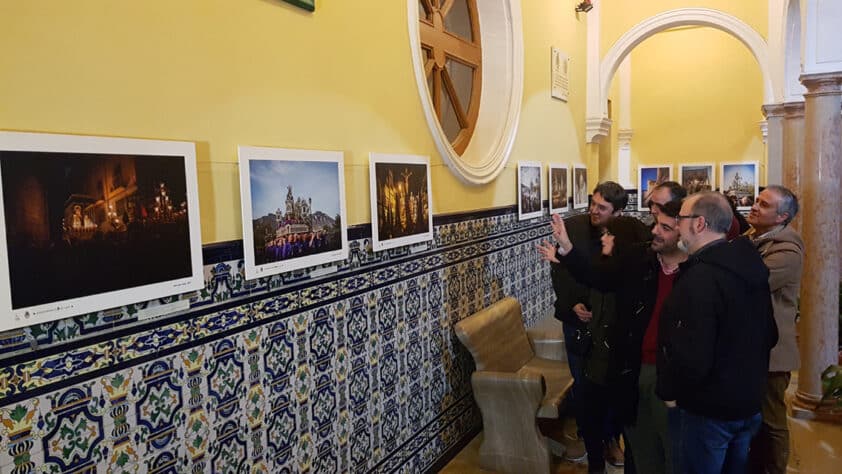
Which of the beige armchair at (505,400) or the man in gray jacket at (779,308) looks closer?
the man in gray jacket at (779,308)

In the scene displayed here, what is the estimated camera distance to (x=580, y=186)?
22.8ft

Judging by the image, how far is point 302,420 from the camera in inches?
108

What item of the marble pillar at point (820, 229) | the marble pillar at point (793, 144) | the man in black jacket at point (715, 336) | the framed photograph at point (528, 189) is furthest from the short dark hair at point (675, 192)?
the marble pillar at point (793, 144)

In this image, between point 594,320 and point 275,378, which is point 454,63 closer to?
point 594,320

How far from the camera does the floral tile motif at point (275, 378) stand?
181 centimetres

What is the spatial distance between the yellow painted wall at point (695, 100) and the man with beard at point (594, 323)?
808 centimetres

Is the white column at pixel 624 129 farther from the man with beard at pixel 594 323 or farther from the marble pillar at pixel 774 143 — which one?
the man with beard at pixel 594 323

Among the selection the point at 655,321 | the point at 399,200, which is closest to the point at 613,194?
the point at 655,321

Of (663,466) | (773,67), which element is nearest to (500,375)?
(663,466)

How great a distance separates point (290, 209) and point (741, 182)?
32.3ft

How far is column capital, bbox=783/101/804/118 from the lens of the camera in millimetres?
7053

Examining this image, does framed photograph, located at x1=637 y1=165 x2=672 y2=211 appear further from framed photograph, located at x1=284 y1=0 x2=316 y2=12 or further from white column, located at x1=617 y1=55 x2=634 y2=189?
framed photograph, located at x1=284 y1=0 x2=316 y2=12

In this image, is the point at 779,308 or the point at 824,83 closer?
the point at 779,308

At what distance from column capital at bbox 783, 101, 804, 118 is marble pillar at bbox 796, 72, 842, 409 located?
254 centimetres
